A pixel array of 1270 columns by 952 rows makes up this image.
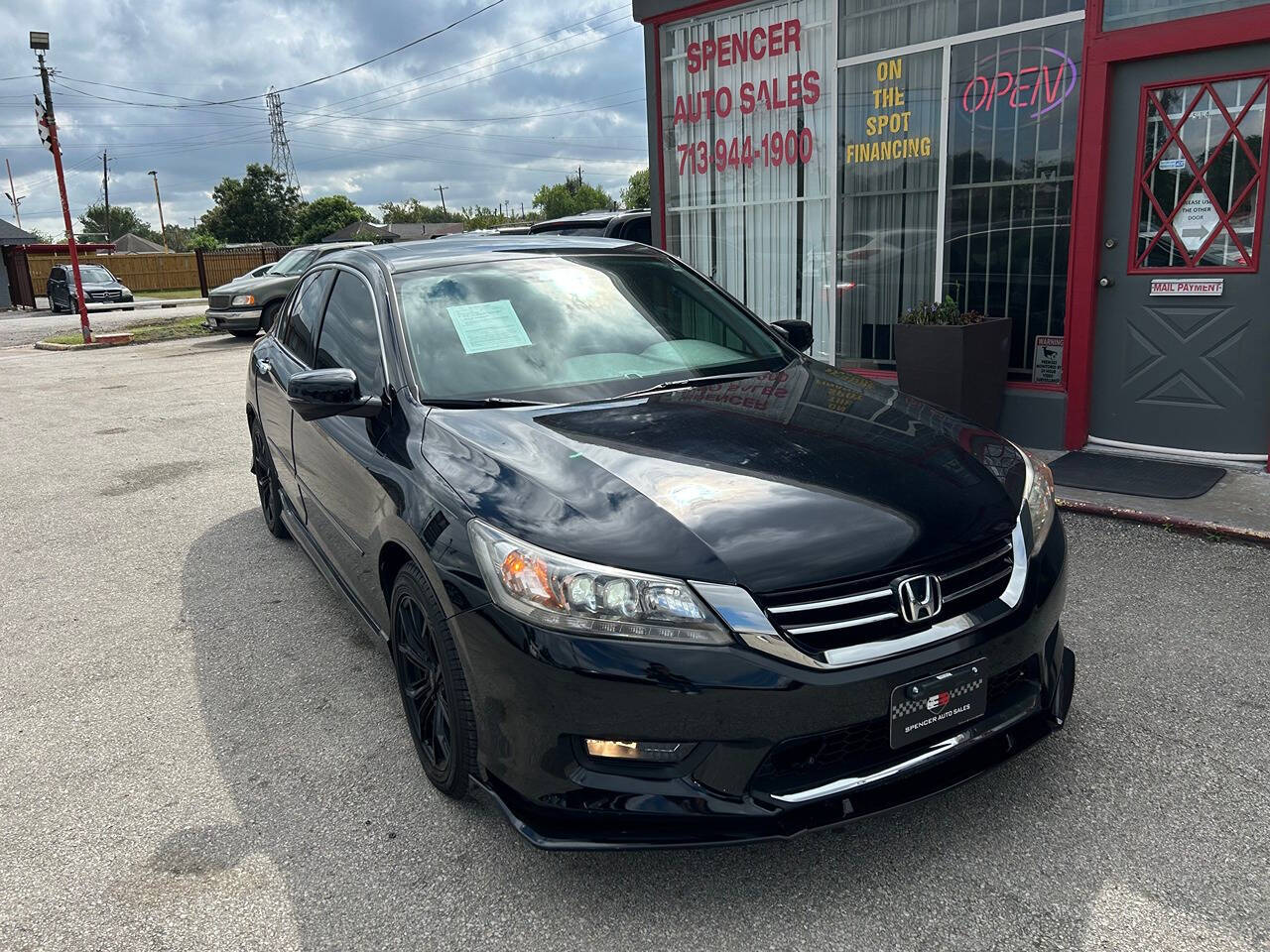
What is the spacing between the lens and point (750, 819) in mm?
2230

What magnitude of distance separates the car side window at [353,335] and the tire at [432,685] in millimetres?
865

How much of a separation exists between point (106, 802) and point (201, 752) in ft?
1.10

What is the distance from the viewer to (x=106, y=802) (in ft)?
10.0

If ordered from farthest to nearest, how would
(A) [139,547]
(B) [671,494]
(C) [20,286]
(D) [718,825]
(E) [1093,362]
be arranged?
(C) [20,286], (E) [1093,362], (A) [139,547], (B) [671,494], (D) [718,825]

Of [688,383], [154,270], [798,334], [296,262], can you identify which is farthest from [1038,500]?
[154,270]

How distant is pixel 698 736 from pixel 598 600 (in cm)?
38

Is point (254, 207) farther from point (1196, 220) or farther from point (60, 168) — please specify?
point (1196, 220)

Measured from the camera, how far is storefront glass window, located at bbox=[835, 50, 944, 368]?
725 centimetres

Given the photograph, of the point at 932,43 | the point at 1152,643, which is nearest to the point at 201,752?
the point at 1152,643

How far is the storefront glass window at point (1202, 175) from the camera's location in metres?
5.76

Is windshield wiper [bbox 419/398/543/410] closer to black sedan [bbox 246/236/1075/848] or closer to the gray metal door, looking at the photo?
black sedan [bbox 246/236/1075/848]

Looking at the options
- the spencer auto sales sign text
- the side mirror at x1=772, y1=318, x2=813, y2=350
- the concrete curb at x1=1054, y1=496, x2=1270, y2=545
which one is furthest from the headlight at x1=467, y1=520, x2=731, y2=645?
the spencer auto sales sign text

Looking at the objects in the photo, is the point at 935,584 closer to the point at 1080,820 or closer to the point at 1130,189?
the point at 1080,820

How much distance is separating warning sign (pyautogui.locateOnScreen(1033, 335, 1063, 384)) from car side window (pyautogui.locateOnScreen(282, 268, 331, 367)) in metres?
4.84
